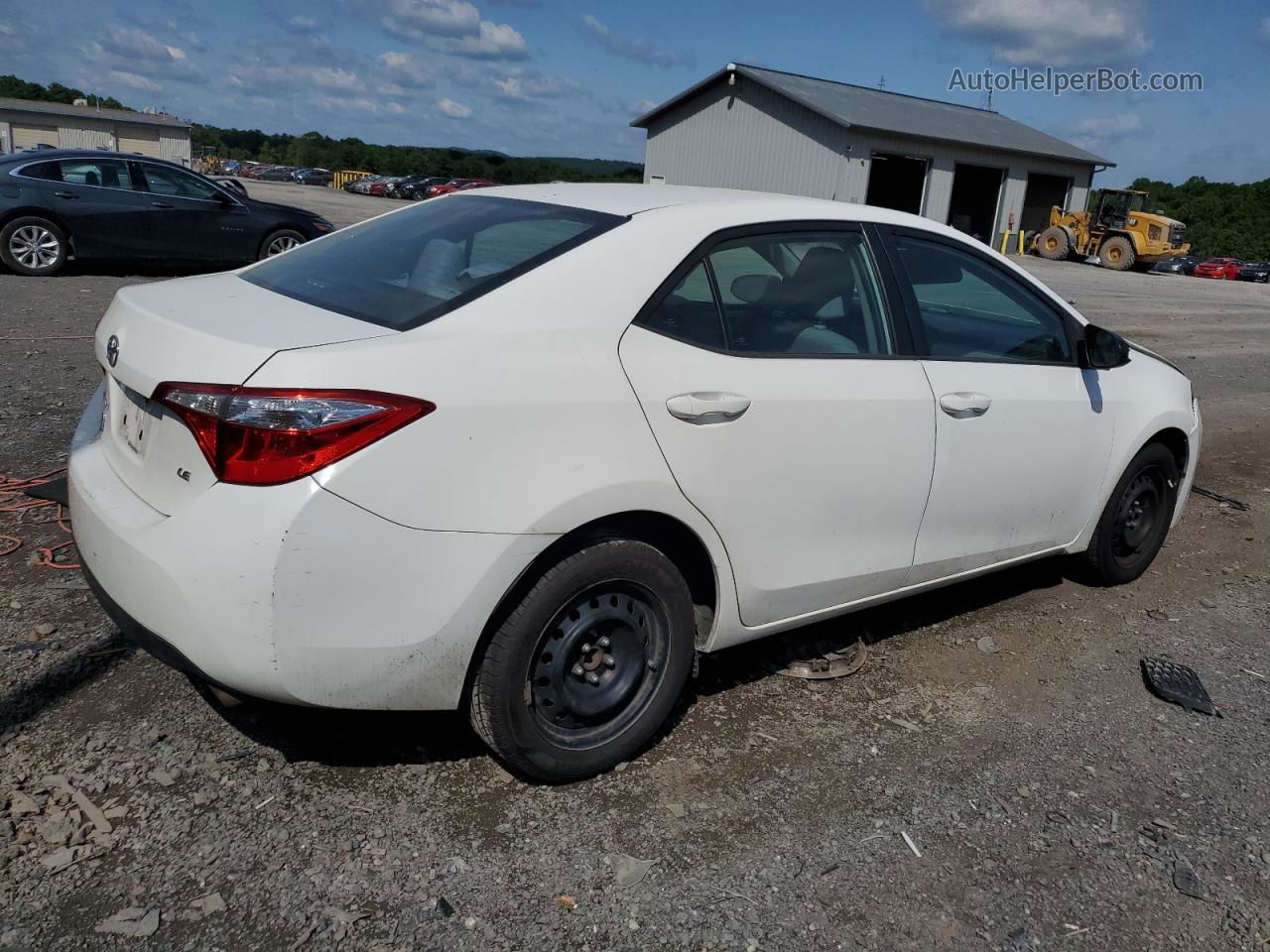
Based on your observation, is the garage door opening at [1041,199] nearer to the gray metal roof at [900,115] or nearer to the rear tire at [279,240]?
the gray metal roof at [900,115]

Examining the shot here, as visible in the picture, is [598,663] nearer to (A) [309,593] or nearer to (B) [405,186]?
(A) [309,593]

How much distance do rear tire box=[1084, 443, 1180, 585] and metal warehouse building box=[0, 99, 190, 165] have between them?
77900 mm

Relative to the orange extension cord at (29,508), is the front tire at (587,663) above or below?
above

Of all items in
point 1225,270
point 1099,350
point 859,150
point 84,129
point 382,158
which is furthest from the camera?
point 382,158

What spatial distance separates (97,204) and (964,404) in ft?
41.2

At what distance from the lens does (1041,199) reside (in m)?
44.2

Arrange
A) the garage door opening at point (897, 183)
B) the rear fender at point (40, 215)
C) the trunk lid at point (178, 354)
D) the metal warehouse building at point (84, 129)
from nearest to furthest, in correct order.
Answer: the trunk lid at point (178, 354) → the rear fender at point (40, 215) → the garage door opening at point (897, 183) → the metal warehouse building at point (84, 129)

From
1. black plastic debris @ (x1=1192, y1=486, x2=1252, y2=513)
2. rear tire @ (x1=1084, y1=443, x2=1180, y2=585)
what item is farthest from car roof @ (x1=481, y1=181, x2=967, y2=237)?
black plastic debris @ (x1=1192, y1=486, x2=1252, y2=513)

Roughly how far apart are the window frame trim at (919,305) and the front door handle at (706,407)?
0.94 metres

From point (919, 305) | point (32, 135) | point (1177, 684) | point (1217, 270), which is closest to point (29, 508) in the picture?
point (919, 305)

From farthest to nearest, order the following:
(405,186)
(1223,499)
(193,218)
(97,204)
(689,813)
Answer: (405,186) < (193,218) < (97,204) < (1223,499) < (689,813)

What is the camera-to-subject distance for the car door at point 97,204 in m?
12.8

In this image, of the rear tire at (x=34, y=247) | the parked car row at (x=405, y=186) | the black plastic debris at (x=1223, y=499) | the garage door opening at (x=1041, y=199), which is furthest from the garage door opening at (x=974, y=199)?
the black plastic debris at (x=1223, y=499)

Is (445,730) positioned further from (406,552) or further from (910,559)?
(910,559)
